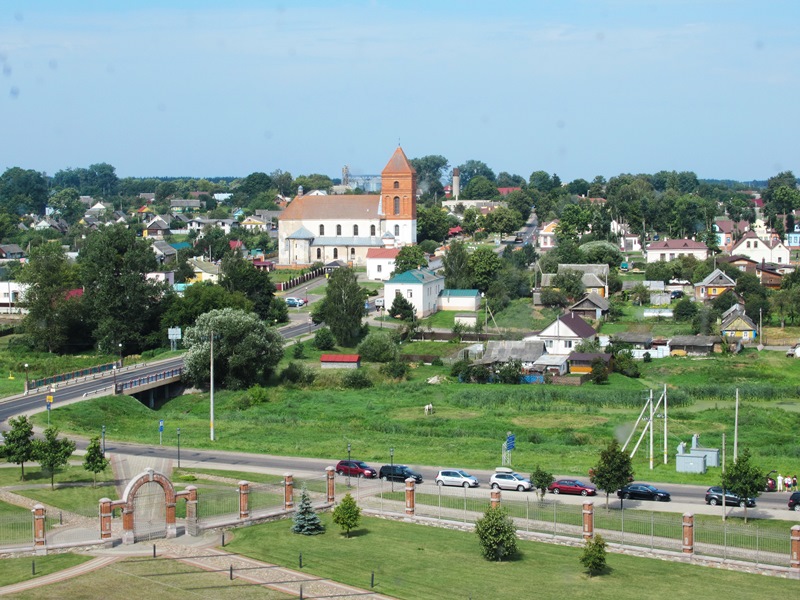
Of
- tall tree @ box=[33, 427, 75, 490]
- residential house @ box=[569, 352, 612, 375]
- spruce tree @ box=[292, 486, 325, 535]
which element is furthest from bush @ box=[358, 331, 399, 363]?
spruce tree @ box=[292, 486, 325, 535]

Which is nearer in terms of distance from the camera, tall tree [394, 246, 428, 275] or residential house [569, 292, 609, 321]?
residential house [569, 292, 609, 321]

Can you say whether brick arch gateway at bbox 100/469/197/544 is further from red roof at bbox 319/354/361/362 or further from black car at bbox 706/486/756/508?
red roof at bbox 319/354/361/362

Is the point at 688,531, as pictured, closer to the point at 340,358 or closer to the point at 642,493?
the point at 642,493

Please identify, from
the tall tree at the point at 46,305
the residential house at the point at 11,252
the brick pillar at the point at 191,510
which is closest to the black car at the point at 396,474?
the brick pillar at the point at 191,510

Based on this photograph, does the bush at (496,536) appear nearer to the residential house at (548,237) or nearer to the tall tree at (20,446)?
the tall tree at (20,446)

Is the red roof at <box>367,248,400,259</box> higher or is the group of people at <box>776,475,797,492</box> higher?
the red roof at <box>367,248,400,259</box>
